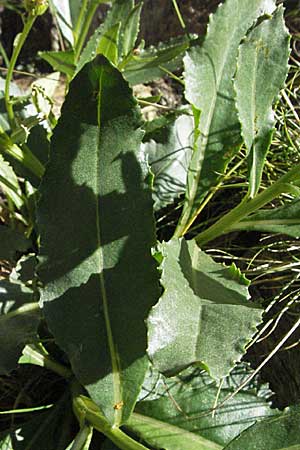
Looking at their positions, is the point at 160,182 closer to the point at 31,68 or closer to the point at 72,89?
the point at 72,89

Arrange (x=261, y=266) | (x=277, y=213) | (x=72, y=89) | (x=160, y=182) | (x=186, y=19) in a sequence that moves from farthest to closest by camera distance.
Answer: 1. (x=186, y=19)
2. (x=160, y=182)
3. (x=261, y=266)
4. (x=277, y=213)
5. (x=72, y=89)

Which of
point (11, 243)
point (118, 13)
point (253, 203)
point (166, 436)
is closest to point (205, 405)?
point (166, 436)

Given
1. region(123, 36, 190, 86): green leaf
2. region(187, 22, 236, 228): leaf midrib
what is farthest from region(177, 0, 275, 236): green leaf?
region(123, 36, 190, 86): green leaf

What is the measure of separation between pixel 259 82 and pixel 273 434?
1.40 ft

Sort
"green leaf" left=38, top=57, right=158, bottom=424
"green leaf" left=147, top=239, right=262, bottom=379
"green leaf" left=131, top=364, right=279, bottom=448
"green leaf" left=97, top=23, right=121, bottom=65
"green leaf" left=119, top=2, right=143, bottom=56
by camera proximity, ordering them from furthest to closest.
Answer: "green leaf" left=119, top=2, right=143, bottom=56
"green leaf" left=97, top=23, right=121, bottom=65
"green leaf" left=131, top=364, right=279, bottom=448
"green leaf" left=38, top=57, right=158, bottom=424
"green leaf" left=147, top=239, right=262, bottom=379

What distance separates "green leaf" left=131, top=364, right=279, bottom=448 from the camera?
866mm

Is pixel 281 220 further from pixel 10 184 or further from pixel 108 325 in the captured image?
pixel 10 184

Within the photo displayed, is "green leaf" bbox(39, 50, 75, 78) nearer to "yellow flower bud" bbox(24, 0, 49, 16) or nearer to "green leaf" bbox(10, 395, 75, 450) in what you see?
"yellow flower bud" bbox(24, 0, 49, 16)

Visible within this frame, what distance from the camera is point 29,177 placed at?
3.28 feet

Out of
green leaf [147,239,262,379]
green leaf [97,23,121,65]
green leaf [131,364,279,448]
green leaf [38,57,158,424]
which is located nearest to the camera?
green leaf [147,239,262,379]

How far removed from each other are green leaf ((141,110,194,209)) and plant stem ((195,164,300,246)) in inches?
7.2

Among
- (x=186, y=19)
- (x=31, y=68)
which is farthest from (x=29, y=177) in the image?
(x=31, y=68)

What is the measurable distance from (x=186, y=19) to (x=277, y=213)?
67 cm

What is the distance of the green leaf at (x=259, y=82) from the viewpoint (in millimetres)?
836
